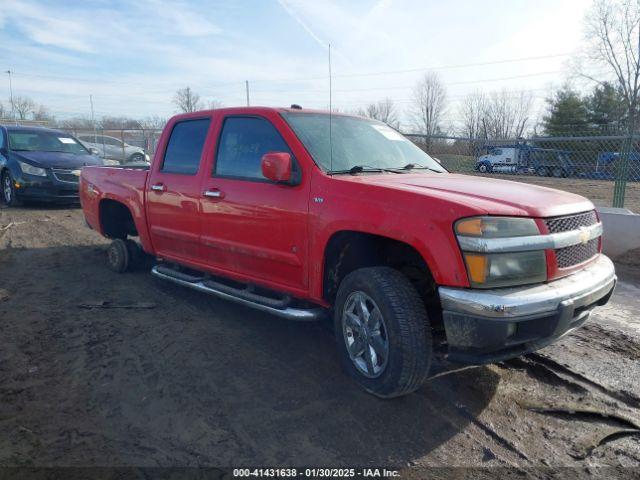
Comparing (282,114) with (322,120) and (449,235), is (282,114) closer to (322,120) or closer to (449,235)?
(322,120)

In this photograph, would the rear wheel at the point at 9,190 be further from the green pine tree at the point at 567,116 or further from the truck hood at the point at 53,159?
the green pine tree at the point at 567,116

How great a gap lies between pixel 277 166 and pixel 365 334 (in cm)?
131

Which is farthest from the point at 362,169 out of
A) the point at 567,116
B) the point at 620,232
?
the point at 567,116

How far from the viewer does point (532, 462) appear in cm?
255

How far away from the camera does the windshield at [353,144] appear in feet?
12.3

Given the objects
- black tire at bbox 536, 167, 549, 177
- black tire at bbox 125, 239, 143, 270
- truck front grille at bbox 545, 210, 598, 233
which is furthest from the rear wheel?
black tire at bbox 536, 167, 549, 177

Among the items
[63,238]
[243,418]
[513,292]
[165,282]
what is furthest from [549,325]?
[63,238]

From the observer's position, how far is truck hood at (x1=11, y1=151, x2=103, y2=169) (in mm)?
9950

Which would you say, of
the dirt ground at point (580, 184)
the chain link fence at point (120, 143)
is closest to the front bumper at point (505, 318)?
the dirt ground at point (580, 184)

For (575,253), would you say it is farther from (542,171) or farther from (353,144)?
(542,171)

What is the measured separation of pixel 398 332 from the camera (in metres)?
2.89

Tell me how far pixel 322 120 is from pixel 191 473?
2.88 m

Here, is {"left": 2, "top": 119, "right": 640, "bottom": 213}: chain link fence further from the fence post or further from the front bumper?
the front bumper

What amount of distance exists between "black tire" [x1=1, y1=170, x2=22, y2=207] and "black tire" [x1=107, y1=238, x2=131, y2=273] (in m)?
5.54
